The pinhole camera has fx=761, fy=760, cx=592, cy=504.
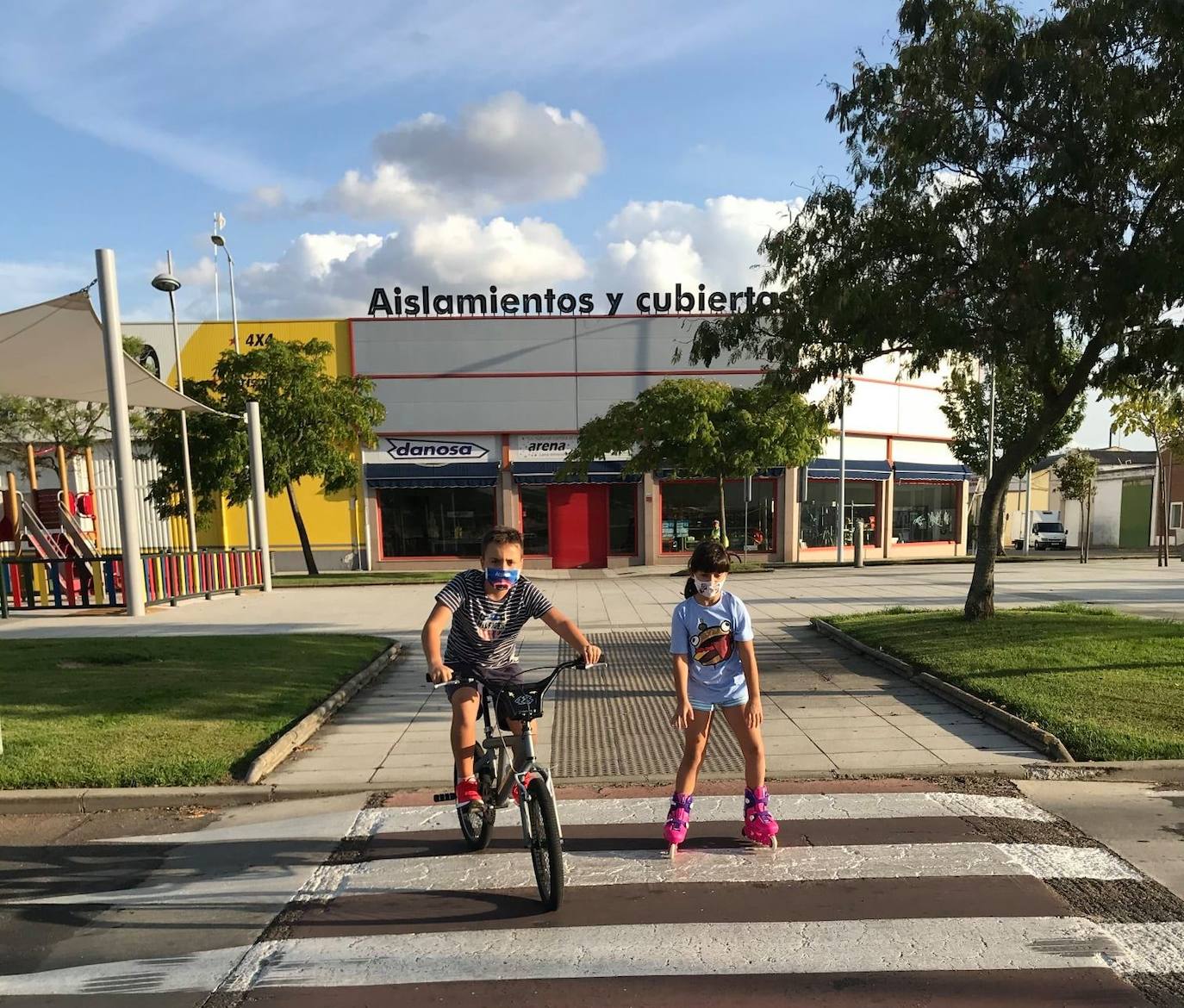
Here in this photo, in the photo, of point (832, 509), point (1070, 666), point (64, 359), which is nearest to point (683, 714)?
point (1070, 666)

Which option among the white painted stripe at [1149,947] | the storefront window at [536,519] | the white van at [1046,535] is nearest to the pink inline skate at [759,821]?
the white painted stripe at [1149,947]

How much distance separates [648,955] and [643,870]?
29.2 inches

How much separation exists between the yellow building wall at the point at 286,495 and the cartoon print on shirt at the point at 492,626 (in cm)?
2425

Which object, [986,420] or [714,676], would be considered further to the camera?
[986,420]

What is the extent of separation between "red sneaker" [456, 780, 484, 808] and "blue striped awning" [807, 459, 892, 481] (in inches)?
976

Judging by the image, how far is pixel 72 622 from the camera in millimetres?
12367

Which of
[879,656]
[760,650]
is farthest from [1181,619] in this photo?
[760,650]

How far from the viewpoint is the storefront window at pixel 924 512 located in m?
30.2

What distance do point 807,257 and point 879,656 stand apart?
186 inches

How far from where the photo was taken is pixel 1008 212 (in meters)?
8.15

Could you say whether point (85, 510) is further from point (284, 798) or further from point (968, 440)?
point (968, 440)

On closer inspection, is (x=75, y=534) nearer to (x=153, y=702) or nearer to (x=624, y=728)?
(x=153, y=702)

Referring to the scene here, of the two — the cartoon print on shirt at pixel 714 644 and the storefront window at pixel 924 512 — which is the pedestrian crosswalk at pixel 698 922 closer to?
the cartoon print on shirt at pixel 714 644

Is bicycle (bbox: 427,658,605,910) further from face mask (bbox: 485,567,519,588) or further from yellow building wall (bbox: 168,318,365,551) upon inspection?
yellow building wall (bbox: 168,318,365,551)
